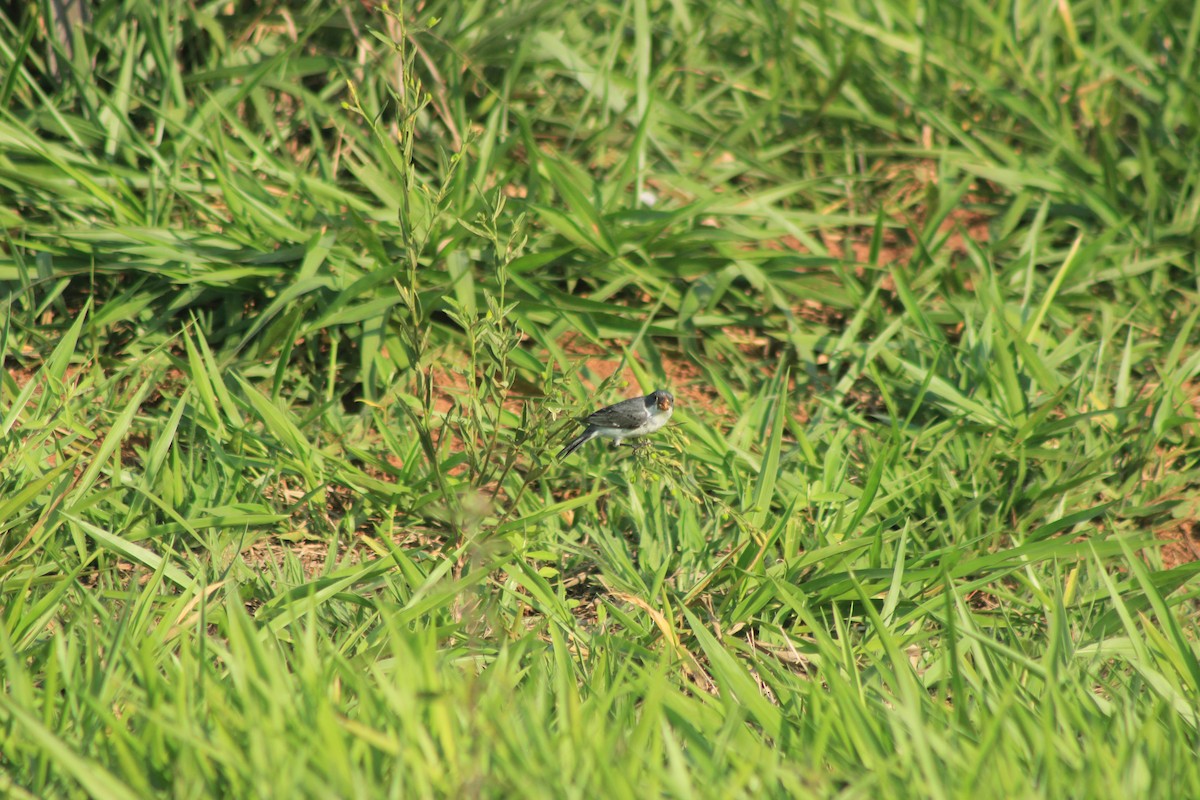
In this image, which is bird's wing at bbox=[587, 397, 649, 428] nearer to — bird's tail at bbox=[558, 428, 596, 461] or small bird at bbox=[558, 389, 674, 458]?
small bird at bbox=[558, 389, 674, 458]

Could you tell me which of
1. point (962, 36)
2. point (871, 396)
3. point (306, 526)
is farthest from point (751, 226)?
point (306, 526)

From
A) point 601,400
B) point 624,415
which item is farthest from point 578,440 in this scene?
point 601,400

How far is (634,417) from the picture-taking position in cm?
312

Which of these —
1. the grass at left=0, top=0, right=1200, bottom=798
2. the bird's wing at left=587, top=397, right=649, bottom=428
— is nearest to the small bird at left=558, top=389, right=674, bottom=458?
the bird's wing at left=587, top=397, right=649, bottom=428

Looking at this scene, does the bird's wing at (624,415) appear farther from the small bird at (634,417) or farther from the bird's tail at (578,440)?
the bird's tail at (578,440)

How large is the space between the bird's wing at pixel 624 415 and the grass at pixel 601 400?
0.16m

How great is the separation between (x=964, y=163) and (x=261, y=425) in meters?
2.79

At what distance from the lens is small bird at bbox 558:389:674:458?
3.12m

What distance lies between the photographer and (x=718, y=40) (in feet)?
16.5

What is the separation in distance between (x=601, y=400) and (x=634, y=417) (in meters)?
0.53

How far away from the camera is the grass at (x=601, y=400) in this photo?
2102 millimetres

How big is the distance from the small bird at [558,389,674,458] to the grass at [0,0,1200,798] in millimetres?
144

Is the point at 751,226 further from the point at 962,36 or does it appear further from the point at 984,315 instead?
the point at 962,36

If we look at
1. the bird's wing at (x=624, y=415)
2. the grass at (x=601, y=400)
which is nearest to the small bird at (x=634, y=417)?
the bird's wing at (x=624, y=415)
